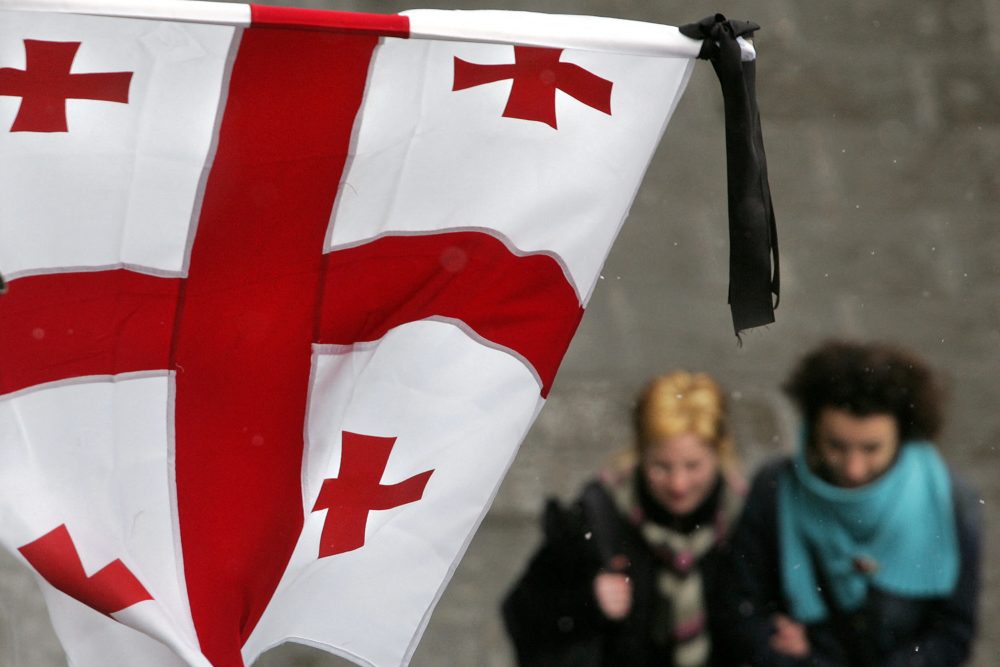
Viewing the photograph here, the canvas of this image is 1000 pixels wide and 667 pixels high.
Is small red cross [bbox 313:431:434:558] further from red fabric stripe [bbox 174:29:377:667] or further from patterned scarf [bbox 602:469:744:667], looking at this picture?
patterned scarf [bbox 602:469:744:667]

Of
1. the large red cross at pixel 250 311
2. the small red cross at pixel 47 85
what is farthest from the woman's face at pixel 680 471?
the small red cross at pixel 47 85

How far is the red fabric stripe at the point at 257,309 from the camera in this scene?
142 cm

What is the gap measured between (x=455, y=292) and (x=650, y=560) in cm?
68

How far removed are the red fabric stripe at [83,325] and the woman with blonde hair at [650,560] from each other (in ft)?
2.73

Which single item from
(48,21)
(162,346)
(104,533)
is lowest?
(104,533)

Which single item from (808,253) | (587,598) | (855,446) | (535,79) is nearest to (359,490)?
(535,79)

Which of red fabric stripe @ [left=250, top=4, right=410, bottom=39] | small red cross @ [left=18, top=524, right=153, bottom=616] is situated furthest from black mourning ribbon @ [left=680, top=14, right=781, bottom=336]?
small red cross @ [left=18, top=524, right=153, bottom=616]

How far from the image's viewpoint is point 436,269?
4.98ft

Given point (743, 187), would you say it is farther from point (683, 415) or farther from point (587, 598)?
point (587, 598)

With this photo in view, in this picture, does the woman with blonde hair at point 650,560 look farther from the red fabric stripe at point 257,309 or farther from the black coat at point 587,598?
the red fabric stripe at point 257,309

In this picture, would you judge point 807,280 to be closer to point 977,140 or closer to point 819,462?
point 977,140

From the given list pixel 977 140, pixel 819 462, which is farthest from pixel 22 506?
pixel 977 140

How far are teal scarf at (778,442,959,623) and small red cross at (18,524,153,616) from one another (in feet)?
3.53

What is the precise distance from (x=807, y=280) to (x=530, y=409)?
5.32ft
